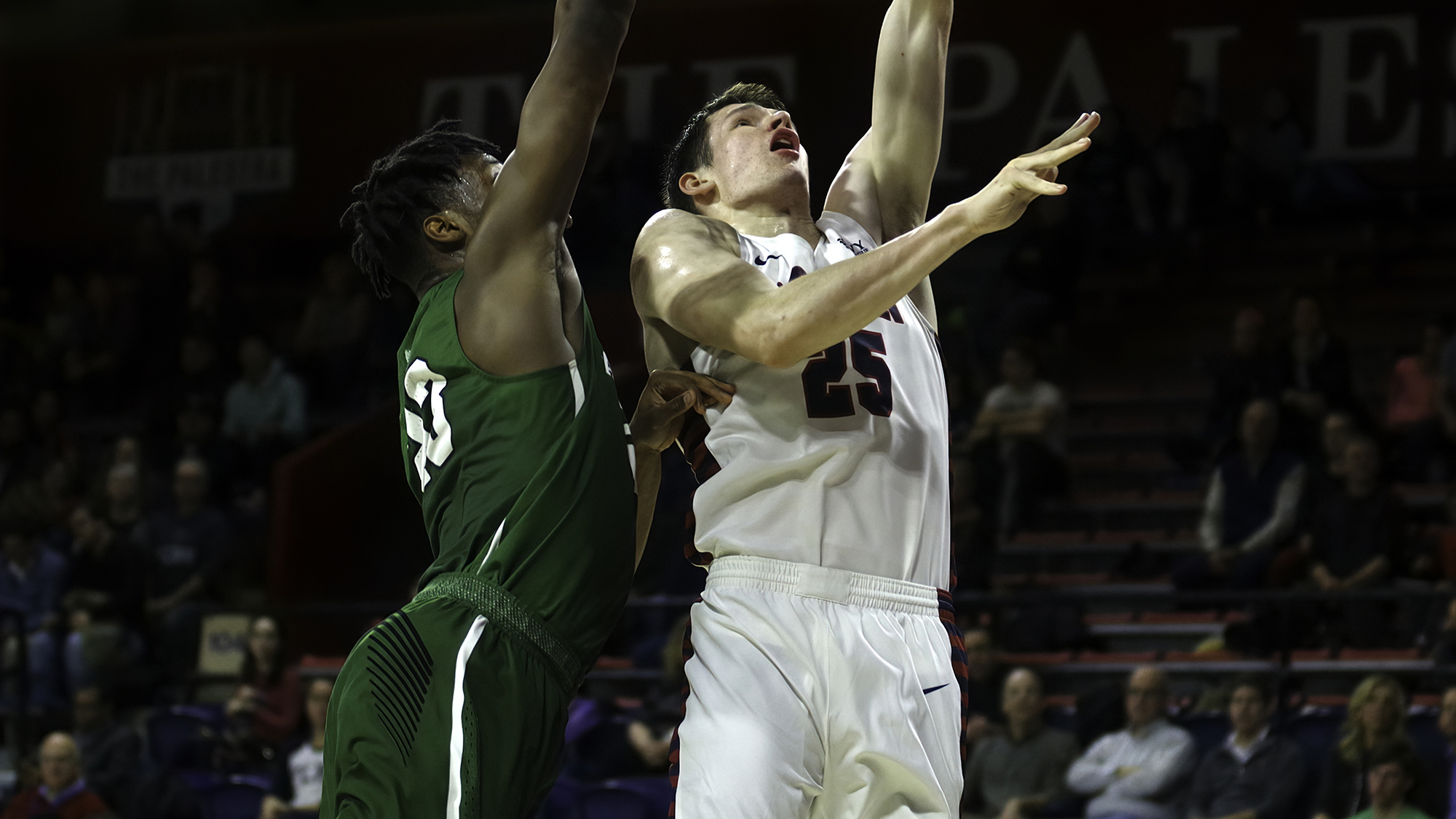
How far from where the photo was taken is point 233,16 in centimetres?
1552

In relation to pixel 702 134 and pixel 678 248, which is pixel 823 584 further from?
pixel 702 134

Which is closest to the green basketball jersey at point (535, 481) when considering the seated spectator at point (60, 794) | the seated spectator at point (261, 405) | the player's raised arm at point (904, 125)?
the player's raised arm at point (904, 125)

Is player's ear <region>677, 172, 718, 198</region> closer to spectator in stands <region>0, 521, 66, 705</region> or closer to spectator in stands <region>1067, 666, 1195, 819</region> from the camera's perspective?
spectator in stands <region>1067, 666, 1195, 819</region>

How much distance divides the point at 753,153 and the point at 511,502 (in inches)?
36.6

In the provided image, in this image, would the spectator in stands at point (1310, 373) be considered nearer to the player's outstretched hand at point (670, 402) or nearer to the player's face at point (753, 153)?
the player's face at point (753, 153)

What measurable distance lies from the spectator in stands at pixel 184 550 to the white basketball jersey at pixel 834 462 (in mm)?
8478

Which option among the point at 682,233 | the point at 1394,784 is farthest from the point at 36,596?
the point at 682,233

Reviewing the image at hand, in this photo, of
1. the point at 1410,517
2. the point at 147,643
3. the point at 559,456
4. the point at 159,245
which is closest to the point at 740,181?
the point at 559,456

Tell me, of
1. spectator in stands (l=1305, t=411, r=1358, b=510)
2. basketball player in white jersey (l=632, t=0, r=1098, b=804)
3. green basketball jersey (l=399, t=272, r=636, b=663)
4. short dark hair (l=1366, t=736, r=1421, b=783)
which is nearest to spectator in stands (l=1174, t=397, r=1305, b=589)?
spectator in stands (l=1305, t=411, r=1358, b=510)

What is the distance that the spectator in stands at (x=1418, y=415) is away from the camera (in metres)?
9.45

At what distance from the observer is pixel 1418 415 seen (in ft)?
31.5

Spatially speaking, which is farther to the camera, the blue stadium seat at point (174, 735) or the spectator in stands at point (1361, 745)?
the blue stadium seat at point (174, 735)

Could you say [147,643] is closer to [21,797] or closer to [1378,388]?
[21,797]

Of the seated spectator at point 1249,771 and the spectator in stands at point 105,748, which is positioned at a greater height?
the seated spectator at point 1249,771
